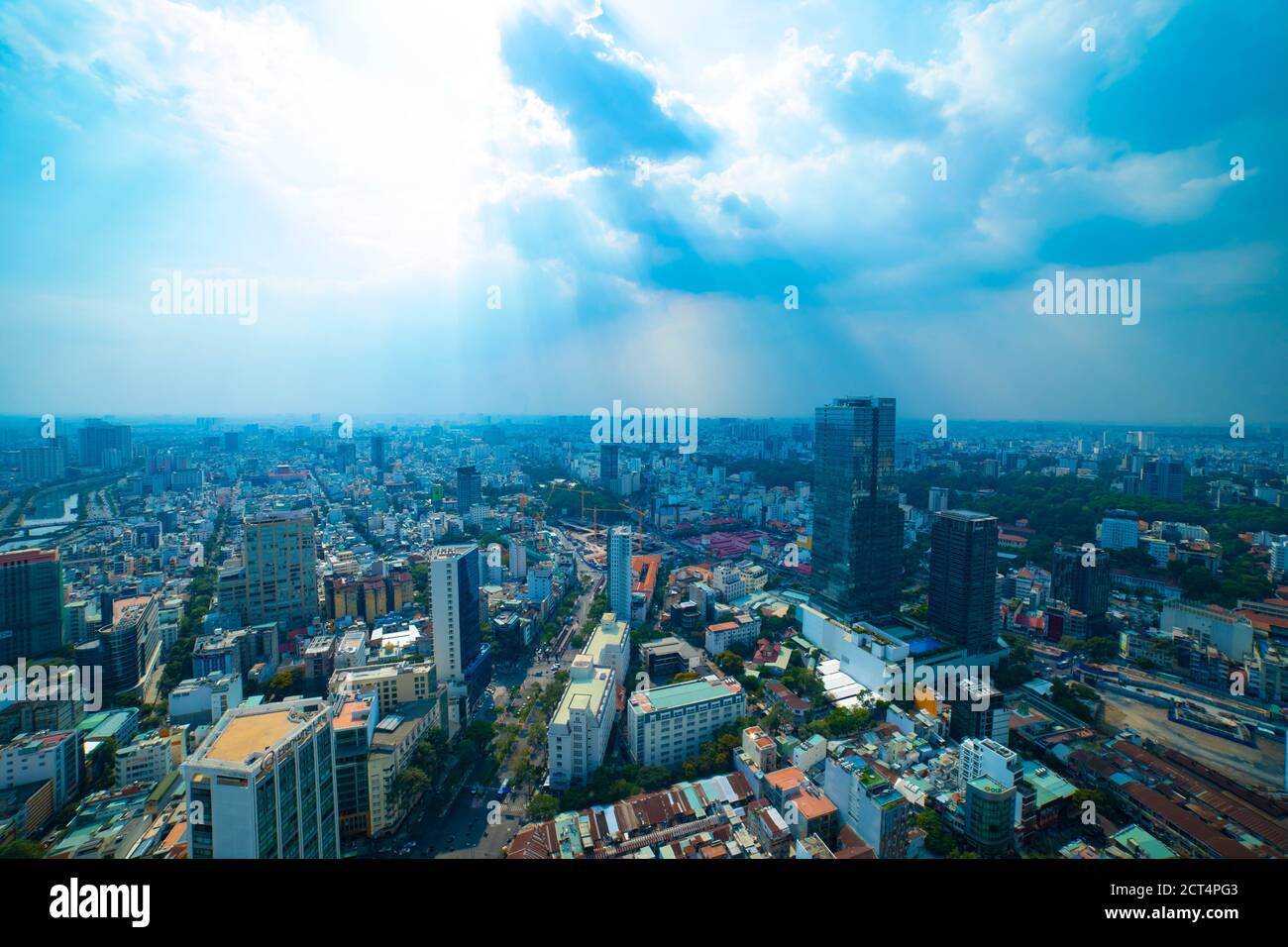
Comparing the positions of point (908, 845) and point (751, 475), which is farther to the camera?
point (751, 475)

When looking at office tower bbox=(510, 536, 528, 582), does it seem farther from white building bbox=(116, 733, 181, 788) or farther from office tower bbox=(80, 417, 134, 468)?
office tower bbox=(80, 417, 134, 468)

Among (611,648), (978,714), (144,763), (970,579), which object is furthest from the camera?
(970,579)

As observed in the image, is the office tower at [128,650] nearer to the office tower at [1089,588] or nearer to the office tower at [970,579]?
the office tower at [970,579]

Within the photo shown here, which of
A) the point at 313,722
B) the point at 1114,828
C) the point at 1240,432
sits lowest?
the point at 1114,828

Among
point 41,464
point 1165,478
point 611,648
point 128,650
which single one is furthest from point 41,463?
point 1165,478

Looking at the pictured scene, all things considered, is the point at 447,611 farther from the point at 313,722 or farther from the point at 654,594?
the point at 654,594

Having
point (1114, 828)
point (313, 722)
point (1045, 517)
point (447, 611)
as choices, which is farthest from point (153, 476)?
point (1045, 517)

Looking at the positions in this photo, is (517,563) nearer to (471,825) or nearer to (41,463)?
(471,825)
